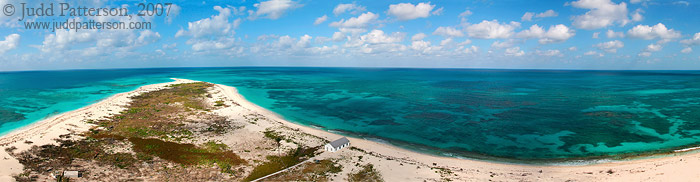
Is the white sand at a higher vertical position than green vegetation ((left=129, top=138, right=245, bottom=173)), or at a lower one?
higher

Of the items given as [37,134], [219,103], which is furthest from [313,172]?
Result: [219,103]

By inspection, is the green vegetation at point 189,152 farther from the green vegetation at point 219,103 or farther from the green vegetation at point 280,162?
the green vegetation at point 219,103

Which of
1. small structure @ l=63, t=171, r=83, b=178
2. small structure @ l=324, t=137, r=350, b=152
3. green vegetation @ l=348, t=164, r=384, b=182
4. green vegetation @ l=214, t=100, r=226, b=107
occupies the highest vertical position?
green vegetation @ l=214, t=100, r=226, b=107

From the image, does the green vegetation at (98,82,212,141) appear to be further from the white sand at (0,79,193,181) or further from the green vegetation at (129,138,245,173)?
the green vegetation at (129,138,245,173)

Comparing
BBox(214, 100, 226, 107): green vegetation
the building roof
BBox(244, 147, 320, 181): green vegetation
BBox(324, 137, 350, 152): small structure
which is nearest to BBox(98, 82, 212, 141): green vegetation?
BBox(214, 100, 226, 107): green vegetation

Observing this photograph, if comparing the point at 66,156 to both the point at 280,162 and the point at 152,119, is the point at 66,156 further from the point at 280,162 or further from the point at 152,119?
the point at 280,162

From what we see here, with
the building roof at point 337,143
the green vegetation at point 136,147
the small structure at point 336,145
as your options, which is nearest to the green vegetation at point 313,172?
the small structure at point 336,145

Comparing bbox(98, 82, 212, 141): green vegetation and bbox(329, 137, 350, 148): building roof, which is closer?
bbox(329, 137, 350, 148): building roof
